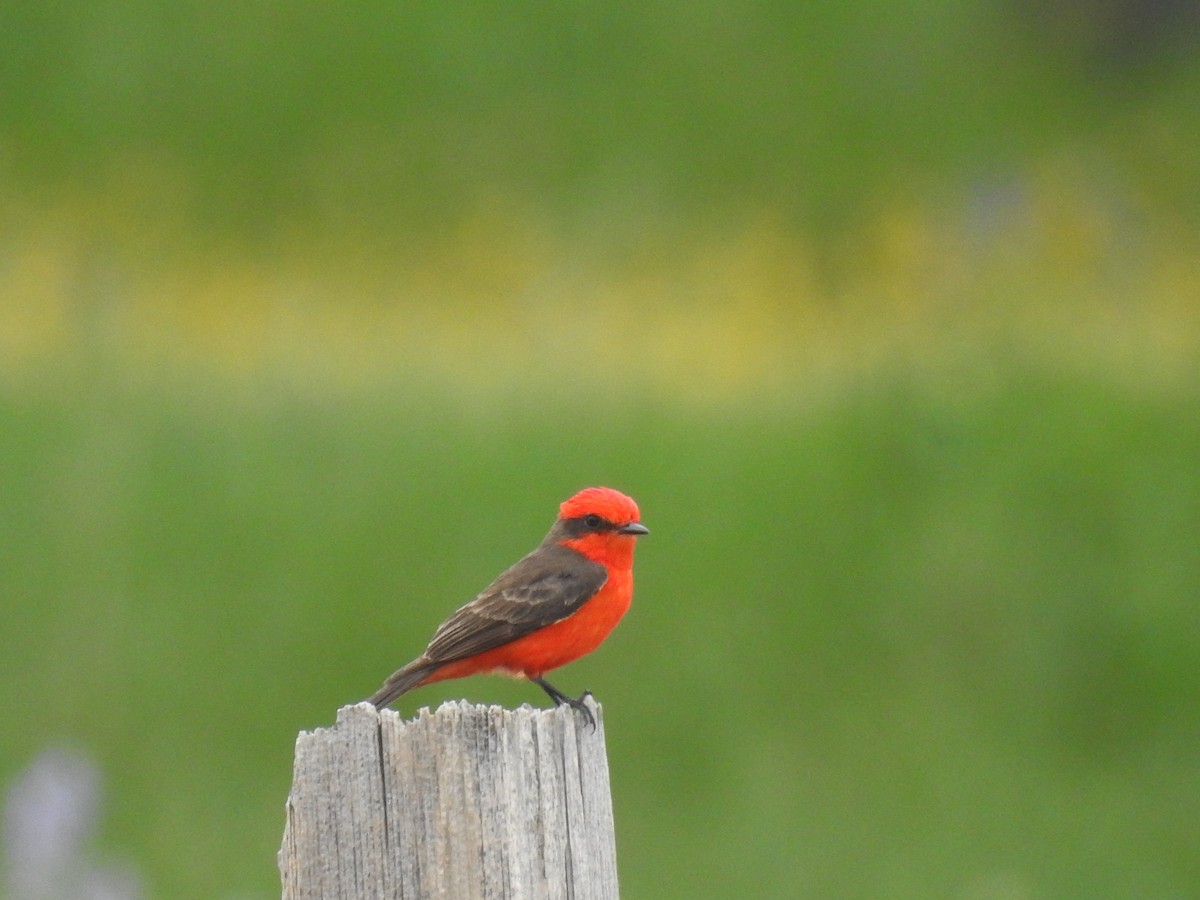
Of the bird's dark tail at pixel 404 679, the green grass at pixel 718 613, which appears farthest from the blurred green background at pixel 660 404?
the bird's dark tail at pixel 404 679

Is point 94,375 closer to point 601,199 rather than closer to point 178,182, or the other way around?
point 178,182

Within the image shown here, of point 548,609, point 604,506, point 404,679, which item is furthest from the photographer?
point 604,506

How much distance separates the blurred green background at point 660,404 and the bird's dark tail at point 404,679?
142 inches

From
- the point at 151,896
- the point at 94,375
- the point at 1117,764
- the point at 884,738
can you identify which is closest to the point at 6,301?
the point at 94,375

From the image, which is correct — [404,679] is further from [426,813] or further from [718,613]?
[718,613]

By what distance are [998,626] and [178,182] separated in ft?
24.5

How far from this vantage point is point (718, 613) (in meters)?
10.0

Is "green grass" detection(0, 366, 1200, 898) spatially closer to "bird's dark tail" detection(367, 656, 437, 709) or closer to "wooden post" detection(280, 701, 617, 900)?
"bird's dark tail" detection(367, 656, 437, 709)

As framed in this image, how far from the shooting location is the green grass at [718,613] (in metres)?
9.02

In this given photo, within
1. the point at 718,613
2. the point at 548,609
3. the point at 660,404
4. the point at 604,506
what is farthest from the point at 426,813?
the point at 660,404

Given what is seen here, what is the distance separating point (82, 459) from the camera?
34.2 feet

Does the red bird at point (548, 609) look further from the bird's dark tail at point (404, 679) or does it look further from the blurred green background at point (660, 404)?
the blurred green background at point (660, 404)

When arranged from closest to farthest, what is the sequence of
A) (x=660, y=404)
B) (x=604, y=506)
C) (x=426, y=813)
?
1. (x=426, y=813)
2. (x=604, y=506)
3. (x=660, y=404)

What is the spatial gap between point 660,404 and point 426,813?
8542mm
